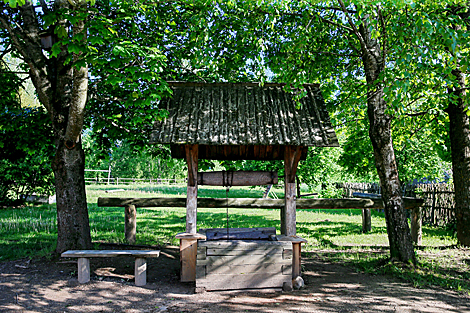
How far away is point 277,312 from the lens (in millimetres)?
4633

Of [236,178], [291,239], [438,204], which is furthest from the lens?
[438,204]

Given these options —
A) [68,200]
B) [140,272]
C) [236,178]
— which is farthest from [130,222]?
[236,178]

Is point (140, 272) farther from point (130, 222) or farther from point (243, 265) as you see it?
point (130, 222)

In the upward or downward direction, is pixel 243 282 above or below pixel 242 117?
below

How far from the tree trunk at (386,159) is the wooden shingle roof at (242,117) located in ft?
4.06

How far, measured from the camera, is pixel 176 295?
5438 mm

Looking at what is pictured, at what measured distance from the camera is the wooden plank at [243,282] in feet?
18.4

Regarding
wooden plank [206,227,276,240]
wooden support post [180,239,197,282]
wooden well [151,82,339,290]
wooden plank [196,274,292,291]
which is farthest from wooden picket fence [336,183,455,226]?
wooden support post [180,239,197,282]

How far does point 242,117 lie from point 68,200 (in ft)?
13.1

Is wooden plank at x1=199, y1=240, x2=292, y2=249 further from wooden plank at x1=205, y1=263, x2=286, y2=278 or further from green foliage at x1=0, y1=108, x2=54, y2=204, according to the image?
green foliage at x1=0, y1=108, x2=54, y2=204

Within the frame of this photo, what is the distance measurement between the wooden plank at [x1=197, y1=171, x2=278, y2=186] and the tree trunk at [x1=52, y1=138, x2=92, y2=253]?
2.80 metres

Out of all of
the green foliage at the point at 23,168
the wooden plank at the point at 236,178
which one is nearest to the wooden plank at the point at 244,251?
the wooden plank at the point at 236,178

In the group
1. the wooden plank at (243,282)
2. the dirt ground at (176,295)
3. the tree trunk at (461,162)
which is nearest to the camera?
the dirt ground at (176,295)

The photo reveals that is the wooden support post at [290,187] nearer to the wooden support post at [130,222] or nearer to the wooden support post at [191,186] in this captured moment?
the wooden support post at [191,186]
